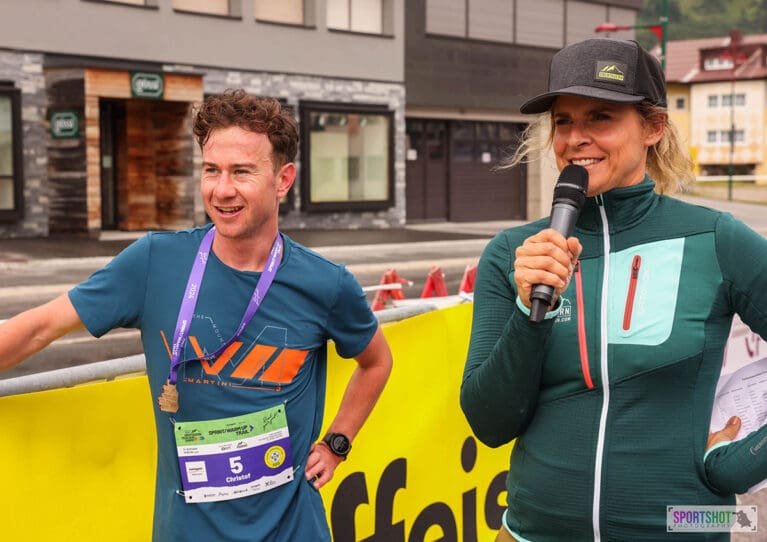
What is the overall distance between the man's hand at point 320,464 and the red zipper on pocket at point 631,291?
1.05 meters

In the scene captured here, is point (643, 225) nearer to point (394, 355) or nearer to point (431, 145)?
point (394, 355)

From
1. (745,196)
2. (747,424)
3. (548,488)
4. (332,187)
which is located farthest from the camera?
(745,196)

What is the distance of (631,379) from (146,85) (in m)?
24.1

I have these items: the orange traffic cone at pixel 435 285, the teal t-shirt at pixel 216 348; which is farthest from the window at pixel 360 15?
the teal t-shirt at pixel 216 348

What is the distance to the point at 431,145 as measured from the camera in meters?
35.2

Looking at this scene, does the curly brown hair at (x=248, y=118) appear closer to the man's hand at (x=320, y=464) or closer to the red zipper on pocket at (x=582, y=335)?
the man's hand at (x=320, y=464)

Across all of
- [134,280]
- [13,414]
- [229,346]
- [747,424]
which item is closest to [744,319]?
[747,424]

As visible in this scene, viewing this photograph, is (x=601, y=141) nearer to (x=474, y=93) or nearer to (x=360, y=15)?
(x=360, y=15)

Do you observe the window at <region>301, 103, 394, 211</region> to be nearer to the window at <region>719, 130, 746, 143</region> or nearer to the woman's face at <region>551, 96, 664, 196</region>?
the woman's face at <region>551, 96, 664, 196</region>

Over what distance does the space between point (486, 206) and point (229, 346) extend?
3504cm

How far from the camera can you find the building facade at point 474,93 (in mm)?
33656

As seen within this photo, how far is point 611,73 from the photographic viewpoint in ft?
7.44

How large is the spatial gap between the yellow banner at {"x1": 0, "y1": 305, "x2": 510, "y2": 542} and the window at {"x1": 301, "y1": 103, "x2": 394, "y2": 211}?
83.2 feet

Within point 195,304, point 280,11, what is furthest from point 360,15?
point 195,304
